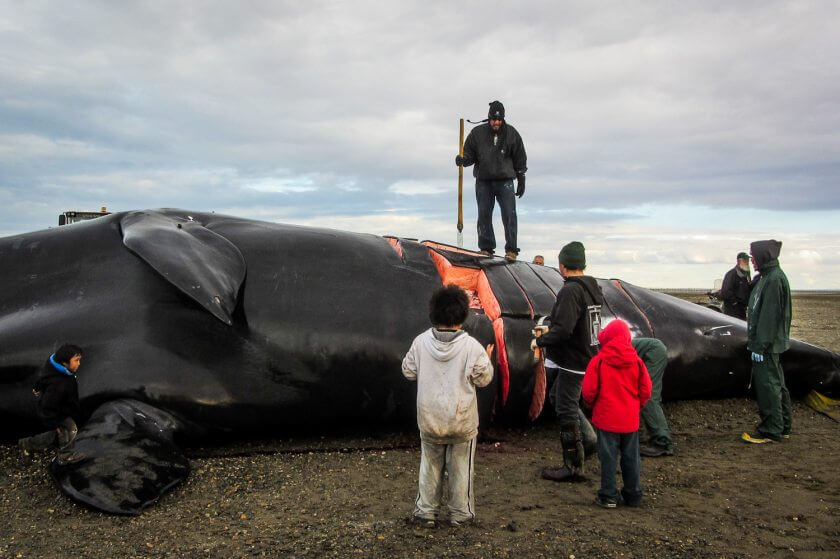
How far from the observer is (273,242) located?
742 cm

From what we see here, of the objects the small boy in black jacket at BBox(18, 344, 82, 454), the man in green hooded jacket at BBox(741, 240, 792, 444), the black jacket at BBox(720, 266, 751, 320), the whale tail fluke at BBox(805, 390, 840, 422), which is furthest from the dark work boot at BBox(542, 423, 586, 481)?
the black jacket at BBox(720, 266, 751, 320)

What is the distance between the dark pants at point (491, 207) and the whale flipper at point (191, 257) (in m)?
4.45

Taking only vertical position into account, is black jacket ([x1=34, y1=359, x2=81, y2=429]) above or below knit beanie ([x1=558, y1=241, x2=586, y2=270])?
below

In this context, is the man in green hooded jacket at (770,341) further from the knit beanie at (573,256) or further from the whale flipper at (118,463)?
the whale flipper at (118,463)

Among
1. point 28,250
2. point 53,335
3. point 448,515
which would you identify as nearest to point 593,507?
point 448,515

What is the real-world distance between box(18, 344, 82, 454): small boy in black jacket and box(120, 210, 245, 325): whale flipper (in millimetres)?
998

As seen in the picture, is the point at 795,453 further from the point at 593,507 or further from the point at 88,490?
the point at 88,490

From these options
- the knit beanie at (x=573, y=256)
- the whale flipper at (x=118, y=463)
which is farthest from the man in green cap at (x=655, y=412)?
the whale flipper at (x=118, y=463)

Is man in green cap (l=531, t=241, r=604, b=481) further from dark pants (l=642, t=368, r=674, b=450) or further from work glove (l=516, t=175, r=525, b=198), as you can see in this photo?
work glove (l=516, t=175, r=525, b=198)

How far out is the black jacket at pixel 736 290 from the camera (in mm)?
13625

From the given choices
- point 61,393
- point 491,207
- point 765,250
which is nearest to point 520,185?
point 491,207

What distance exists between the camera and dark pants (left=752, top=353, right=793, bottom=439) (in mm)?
7984

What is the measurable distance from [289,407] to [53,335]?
84.4 inches

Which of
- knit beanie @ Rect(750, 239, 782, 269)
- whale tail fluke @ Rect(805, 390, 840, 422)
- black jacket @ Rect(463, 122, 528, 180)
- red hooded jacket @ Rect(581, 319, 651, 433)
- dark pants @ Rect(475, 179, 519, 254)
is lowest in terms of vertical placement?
whale tail fluke @ Rect(805, 390, 840, 422)
